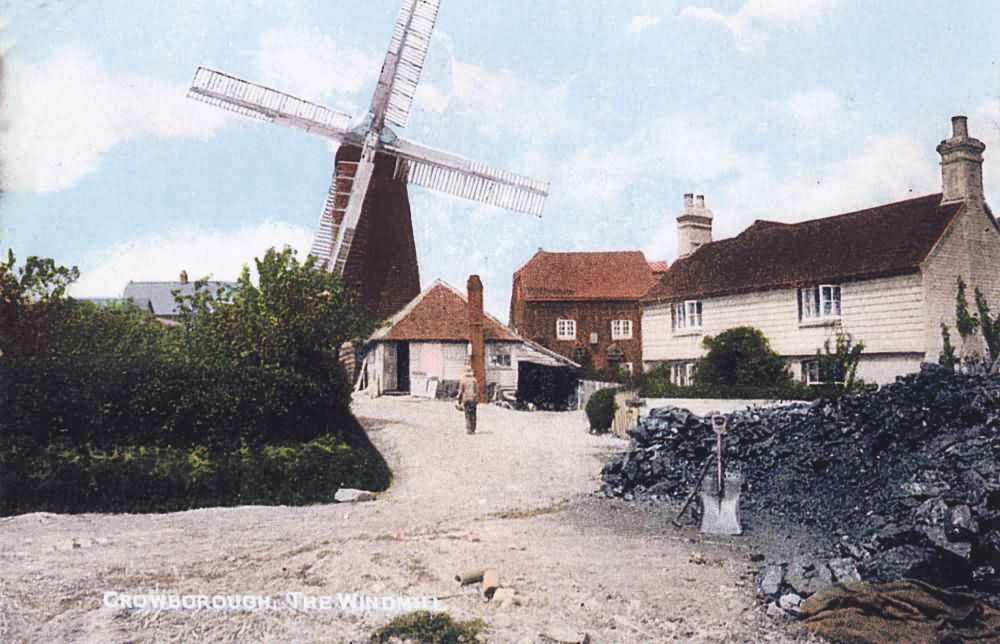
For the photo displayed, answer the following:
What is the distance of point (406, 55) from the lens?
7.98 metres

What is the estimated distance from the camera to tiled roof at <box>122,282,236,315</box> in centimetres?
750

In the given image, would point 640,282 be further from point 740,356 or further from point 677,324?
point 740,356

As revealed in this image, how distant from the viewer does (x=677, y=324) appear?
6.99 meters

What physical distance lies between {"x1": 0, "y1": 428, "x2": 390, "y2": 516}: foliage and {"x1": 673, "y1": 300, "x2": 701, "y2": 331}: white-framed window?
3932 millimetres

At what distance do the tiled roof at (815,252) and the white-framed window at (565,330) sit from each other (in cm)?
377

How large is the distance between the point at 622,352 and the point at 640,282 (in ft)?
5.92

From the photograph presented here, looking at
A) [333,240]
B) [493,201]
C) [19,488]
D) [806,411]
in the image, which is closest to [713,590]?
[806,411]

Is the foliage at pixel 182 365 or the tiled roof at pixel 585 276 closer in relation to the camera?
the tiled roof at pixel 585 276

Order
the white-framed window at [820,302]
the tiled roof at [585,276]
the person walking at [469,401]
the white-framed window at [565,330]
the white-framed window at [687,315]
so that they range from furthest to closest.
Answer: the person walking at [469,401], the white-framed window at [565,330], the tiled roof at [585,276], the white-framed window at [687,315], the white-framed window at [820,302]

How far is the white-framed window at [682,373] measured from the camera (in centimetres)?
699

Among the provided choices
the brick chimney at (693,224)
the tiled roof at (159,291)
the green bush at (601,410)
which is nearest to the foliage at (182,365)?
the tiled roof at (159,291)

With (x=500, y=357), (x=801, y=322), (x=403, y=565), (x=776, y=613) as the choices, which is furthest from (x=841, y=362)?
(x=500, y=357)

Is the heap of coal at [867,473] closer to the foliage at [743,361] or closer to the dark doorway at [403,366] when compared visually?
the foliage at [743,361]

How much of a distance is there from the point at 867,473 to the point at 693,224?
8.70ft
